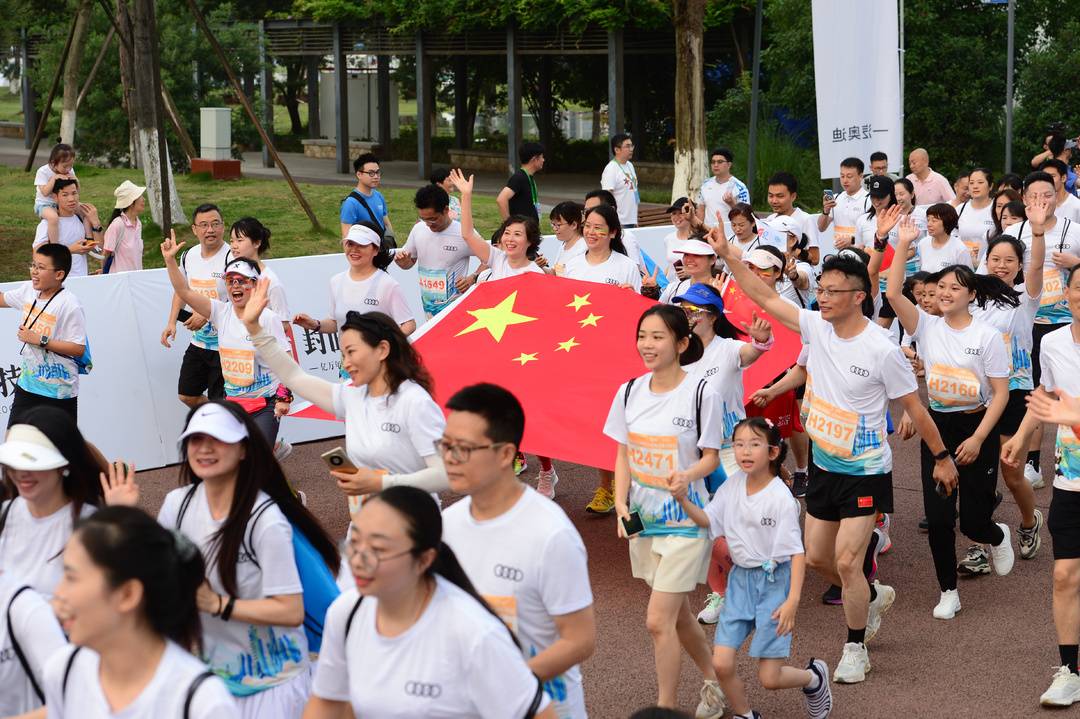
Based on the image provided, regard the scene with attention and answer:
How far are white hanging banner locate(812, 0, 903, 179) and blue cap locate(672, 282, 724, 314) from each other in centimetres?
1011

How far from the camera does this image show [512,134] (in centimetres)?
3067

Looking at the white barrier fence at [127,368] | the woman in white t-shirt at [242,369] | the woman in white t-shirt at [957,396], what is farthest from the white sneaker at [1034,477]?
the white barrier fence at [127,368]

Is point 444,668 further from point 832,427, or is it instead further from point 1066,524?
point 1066,524

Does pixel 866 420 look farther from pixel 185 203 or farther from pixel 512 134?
pixel 512 134

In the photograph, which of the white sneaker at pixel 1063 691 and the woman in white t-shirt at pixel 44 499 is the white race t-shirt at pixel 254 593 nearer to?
the woman in white t-shirt at pixel 44 499

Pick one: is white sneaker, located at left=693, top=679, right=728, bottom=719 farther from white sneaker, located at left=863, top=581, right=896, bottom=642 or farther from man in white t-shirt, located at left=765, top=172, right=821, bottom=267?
man in white t-shirt, located at left=765, top=172, right=821, bottom=267

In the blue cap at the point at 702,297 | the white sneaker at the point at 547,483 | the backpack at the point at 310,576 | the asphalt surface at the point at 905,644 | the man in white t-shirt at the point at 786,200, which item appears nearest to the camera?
the backpack at the point at 310,576

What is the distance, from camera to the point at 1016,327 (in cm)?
971

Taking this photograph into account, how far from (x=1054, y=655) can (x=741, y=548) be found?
213 centimetres

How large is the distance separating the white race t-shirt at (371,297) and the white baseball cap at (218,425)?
14.4 feet

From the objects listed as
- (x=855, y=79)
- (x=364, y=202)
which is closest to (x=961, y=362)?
(x=364, y=202)

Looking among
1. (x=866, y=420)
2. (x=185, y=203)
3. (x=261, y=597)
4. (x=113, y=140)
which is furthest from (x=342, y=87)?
(x=261, y=597)

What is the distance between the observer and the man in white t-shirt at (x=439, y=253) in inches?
427

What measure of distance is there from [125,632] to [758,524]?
11.6 feet
